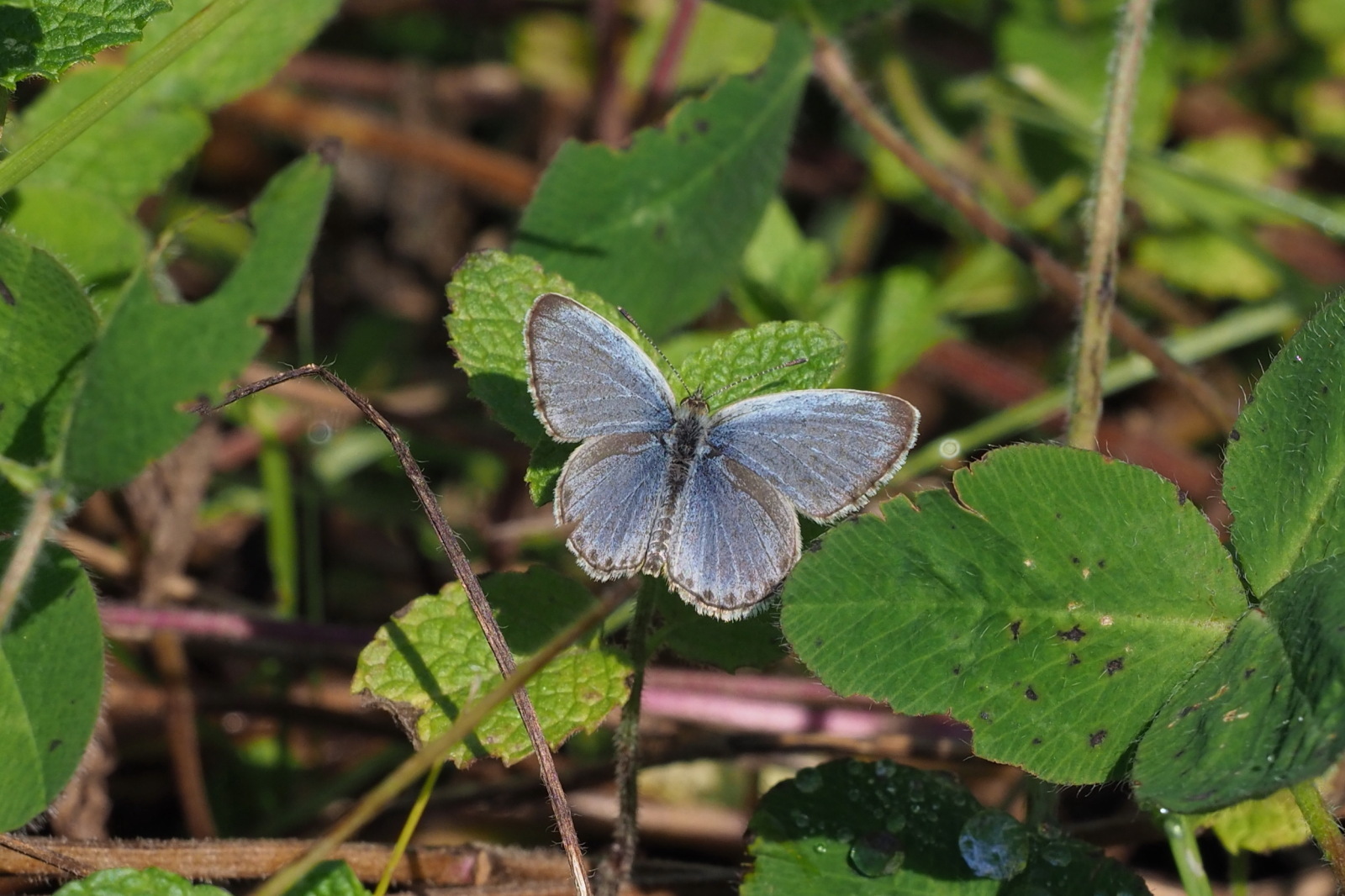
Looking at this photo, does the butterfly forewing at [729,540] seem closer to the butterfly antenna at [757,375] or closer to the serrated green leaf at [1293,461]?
the butterfly antenna at [757,375]

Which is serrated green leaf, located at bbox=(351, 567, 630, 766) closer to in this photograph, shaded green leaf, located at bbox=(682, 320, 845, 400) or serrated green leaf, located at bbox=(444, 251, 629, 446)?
serrated green leaf, located at bbox=(444, 251, 629, 446)

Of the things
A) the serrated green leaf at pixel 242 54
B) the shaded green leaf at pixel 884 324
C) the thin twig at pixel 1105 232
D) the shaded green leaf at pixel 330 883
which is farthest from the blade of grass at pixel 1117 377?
the serrated green leaf at pixel 242 54

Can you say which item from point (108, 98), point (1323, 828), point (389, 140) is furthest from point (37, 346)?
point (1323, 828)

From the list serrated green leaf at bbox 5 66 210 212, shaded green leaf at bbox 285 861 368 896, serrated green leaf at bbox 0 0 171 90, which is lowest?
shaded green leaf at bbox 285 861 368 896

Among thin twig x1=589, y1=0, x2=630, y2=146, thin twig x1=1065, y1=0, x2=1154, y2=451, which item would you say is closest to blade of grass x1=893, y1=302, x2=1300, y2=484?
thin twig x1=1065, y1=0, x2=1154, y2=451

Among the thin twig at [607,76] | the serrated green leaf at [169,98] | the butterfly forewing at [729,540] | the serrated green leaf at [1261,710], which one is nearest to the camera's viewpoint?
the serrated green leaf at [1261,710]

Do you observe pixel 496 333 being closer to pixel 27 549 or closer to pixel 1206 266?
pixel 27 549

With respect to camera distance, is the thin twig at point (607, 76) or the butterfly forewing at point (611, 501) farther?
the thin twig at point (607, 76)
